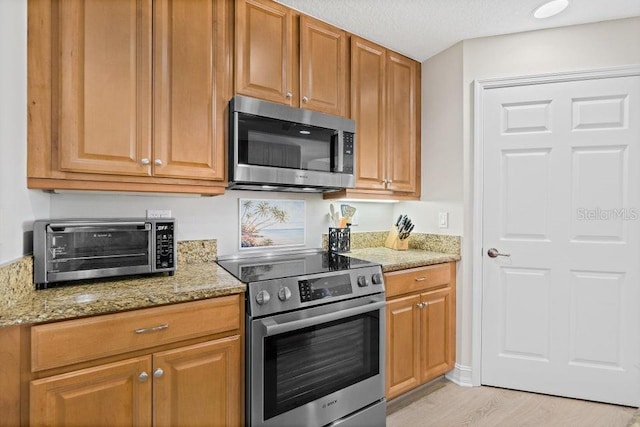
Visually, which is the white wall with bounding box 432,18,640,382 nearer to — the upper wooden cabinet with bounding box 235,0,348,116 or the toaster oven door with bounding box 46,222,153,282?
the upper wooden cabinet with bounding box 235,0,348,116

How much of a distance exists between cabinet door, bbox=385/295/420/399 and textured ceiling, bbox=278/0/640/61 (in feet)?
5.86

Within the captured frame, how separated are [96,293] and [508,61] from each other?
2797 millimetres

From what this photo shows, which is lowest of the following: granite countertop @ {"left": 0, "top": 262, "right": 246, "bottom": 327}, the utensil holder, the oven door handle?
the oven door handle

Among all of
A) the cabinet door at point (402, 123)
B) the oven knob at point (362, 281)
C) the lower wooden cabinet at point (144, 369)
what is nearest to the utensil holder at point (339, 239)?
the cabinet door at point (402, 123)

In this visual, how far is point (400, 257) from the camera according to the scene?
2320 millimetres

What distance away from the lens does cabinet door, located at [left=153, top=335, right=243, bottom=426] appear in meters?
1.34

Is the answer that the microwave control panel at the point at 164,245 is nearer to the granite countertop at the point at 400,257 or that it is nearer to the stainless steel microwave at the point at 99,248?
the stainless steel microwave at the point at 99,248

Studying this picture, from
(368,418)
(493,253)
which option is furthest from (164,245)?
(493,253)

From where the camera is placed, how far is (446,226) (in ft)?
8.41

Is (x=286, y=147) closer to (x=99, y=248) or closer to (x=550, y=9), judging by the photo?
(x=99, y=248)

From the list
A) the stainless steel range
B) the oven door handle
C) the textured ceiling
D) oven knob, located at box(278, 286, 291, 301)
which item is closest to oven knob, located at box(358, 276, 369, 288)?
the stainless steel range

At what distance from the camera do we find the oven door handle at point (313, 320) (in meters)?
1.50

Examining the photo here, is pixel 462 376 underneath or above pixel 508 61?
underneath

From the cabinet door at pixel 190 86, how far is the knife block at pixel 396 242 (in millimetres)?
1536
